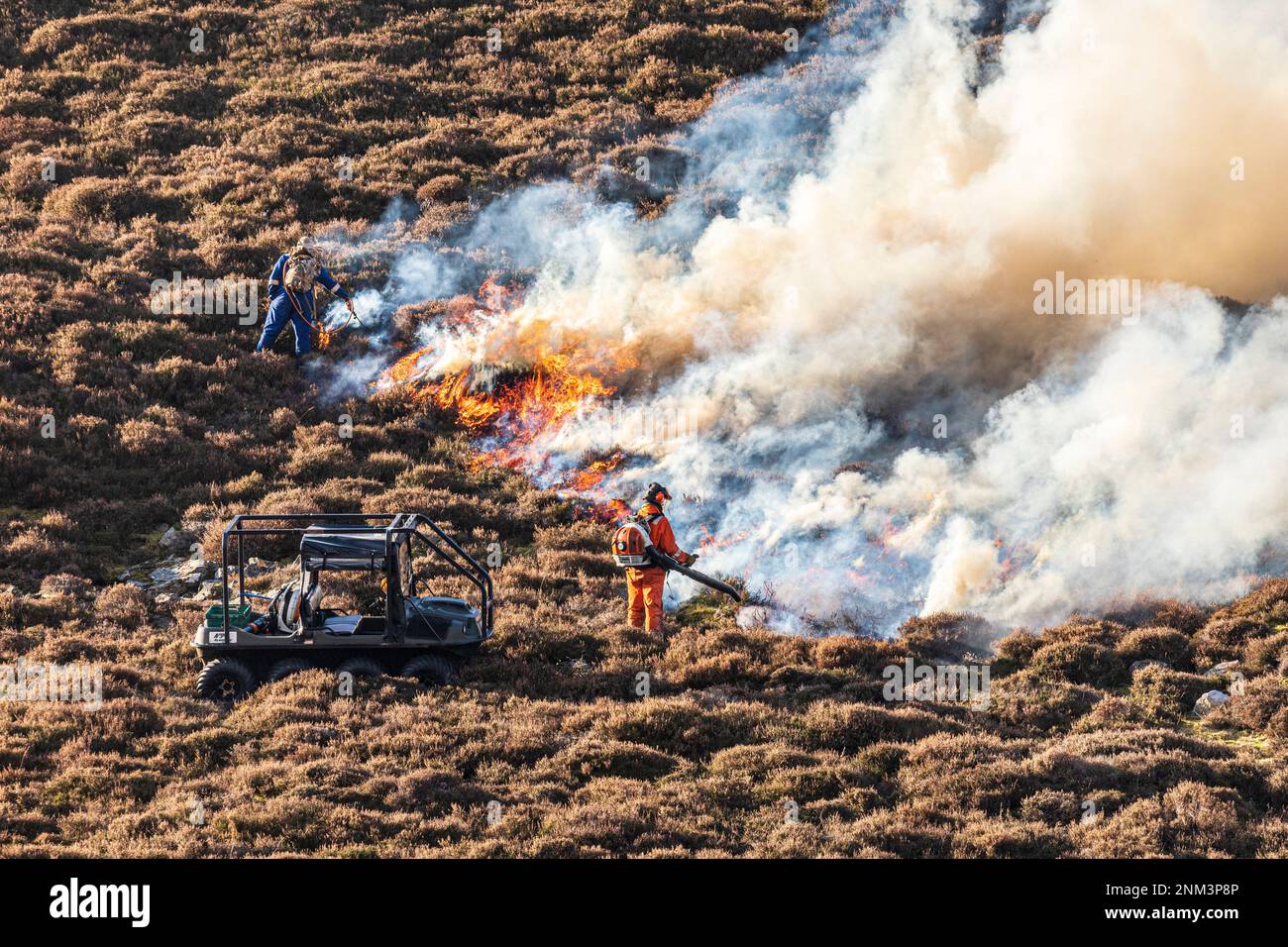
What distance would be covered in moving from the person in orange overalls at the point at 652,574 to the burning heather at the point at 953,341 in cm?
152

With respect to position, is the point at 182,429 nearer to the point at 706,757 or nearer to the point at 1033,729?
the point at 706,757

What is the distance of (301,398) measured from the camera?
25.7 metres

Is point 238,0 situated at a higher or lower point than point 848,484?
higher

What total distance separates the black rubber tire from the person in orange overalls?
3.42 m

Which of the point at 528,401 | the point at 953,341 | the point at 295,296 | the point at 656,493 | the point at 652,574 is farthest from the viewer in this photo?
the point at 295,296

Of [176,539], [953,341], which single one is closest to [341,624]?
[176,539]

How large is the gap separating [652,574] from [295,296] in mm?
10877

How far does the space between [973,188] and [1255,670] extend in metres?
10.8

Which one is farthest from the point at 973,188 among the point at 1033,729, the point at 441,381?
the point at 1033,729
